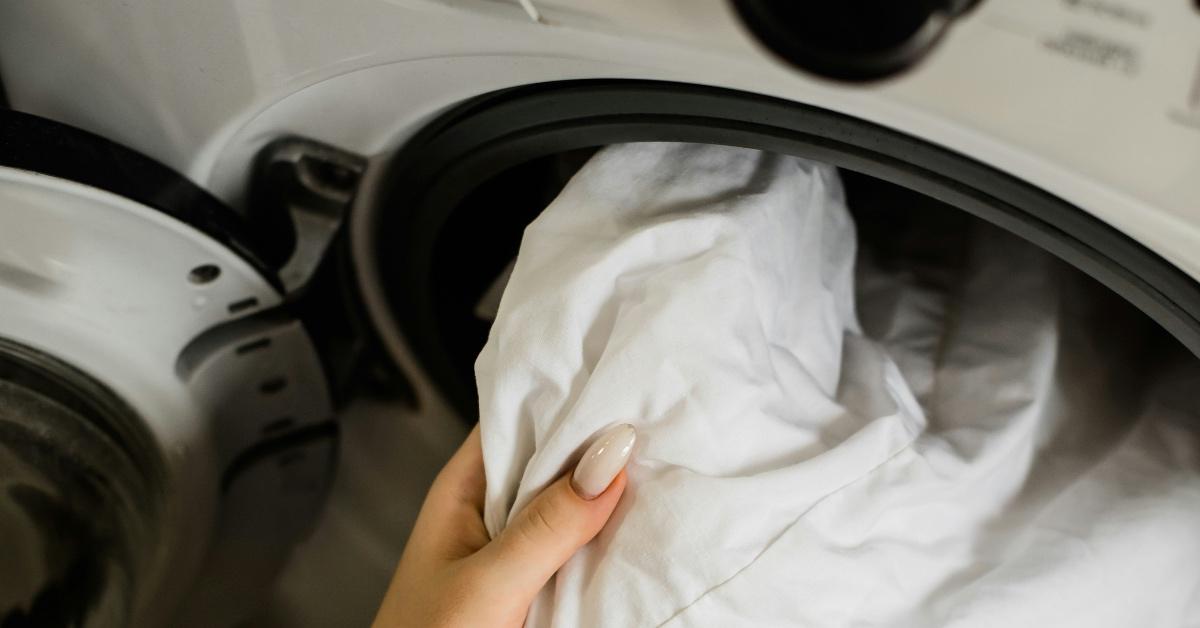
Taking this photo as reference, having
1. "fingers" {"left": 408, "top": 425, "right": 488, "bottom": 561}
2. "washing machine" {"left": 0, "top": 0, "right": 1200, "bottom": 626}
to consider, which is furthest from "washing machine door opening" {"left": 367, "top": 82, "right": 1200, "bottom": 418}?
"fingers" {"left": 408, "top": 425, "right": 488, "bottom": 561}

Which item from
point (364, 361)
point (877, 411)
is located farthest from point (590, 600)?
point (364, 361)

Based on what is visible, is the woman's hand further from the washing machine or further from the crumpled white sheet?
the washing machine

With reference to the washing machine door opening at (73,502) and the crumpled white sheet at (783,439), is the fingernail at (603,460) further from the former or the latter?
the washing machine door opening at (73,502)

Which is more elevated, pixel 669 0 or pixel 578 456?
pixel 669 0

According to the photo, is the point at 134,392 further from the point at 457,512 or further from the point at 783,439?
the point at 783,439

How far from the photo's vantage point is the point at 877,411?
0.45 m

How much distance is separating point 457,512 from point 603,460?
0.13 metres

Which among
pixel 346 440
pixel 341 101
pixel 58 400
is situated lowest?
pixel 346 440

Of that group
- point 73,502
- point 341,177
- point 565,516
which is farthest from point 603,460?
point 73,502

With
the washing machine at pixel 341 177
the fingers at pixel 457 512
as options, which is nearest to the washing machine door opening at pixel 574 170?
the washing machine at pixel 341 177

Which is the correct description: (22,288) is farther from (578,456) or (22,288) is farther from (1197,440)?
(1197,440)

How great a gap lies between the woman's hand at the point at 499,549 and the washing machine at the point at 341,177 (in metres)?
0.14

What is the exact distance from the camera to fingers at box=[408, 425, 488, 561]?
1.57ft

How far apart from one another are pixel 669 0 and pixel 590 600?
256 mm
